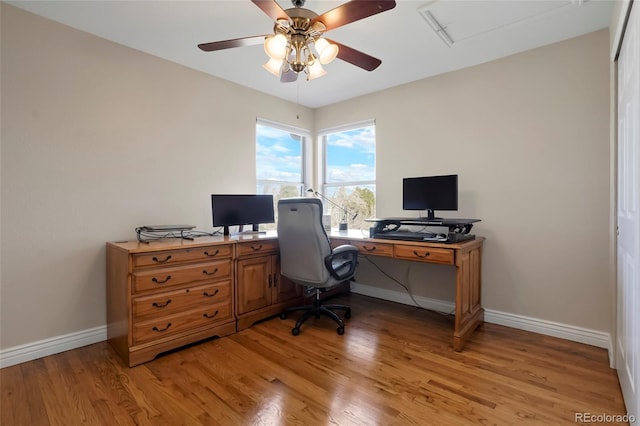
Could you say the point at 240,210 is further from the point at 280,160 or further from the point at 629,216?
the point at 629,216

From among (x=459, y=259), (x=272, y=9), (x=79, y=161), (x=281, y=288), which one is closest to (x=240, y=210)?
(x=281, y=288)

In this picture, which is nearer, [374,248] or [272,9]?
[272,9]

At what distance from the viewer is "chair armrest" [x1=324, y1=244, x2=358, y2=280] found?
2600 millimetres

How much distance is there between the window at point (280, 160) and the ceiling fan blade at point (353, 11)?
210 cm

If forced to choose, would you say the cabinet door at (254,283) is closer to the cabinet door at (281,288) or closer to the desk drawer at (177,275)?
the cabinet door at (281,288)

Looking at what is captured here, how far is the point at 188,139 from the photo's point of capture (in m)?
3.03

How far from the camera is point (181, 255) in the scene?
2.35 meters

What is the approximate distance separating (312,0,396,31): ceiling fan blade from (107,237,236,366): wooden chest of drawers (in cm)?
178

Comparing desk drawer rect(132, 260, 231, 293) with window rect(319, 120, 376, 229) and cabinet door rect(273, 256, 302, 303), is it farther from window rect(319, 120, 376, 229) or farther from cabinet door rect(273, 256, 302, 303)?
window rect(319, 120, 376, 229)

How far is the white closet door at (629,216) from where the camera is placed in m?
1.38

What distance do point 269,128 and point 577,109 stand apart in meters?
3.00

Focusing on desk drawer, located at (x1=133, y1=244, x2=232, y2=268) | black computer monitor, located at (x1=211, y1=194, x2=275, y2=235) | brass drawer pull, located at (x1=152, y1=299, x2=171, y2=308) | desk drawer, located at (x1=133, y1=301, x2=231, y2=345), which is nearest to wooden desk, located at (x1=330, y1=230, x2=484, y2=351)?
black computer monitor, located at (x1=211, y1=194, x2=275, y2=235)

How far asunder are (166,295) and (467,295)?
92.5 inches

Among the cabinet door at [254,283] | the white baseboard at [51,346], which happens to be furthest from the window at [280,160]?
the white baseboard at [51,346]
